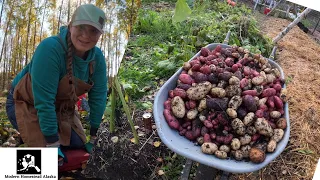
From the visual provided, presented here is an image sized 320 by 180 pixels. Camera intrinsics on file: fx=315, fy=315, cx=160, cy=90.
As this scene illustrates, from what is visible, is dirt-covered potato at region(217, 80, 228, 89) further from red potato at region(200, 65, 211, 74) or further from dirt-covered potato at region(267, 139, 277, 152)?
dirt-covered potato at region(267, 139, 277, 152)

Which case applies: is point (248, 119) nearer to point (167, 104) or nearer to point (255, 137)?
point (255, 137)

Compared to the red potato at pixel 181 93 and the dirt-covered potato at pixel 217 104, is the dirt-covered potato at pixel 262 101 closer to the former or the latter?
the dirt-covered potato at pixel 217 104

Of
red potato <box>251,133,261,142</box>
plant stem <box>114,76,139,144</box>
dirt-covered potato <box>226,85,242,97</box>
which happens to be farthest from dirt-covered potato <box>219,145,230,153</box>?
plant stem <box>114,76,139,144</box>

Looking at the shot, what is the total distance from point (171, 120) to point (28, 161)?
2.02 ft

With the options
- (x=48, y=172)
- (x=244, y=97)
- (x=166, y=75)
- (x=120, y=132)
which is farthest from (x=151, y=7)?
(x=48, y=172)

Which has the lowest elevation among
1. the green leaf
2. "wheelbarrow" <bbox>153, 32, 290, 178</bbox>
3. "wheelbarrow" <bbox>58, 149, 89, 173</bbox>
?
"wheelbarrow" <bbox>58, 149, 89, 173</bbox>

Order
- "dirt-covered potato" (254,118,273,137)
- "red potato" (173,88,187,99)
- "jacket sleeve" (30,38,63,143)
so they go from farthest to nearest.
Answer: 1. "red potato" (173,88,187,99)
2. "dirt-covered potato" (254,118,273,137)
3. "jacket sleeve" (30,38,63,143)

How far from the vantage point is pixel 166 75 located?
1743 millimetres

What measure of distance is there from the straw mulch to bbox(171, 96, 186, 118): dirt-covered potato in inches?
18.3

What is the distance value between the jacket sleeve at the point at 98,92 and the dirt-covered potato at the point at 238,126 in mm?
548

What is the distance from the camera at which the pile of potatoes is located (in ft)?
3.89

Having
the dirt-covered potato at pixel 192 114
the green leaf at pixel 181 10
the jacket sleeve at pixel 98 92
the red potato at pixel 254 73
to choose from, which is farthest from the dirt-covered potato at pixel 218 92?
the jacket sleeve at pixel 98 92

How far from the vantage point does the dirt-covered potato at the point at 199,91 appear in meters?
1.26

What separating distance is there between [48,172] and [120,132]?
48 cm
